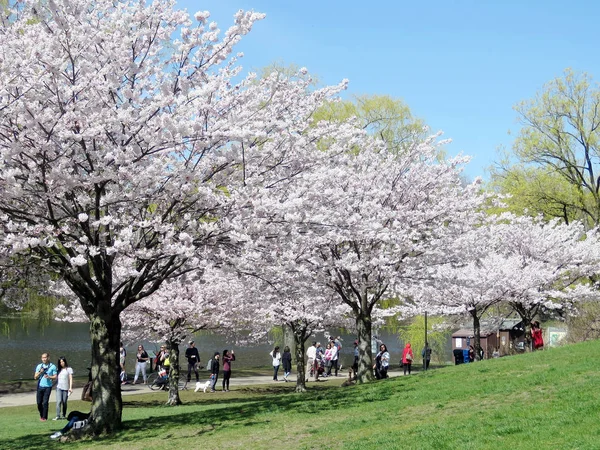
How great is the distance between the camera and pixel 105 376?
12.1m

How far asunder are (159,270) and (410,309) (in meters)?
19.7

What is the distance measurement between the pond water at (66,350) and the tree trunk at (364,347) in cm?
1336

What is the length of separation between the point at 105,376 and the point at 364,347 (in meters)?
10.4

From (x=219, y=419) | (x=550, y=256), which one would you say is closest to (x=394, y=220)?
(x=219, y=419)

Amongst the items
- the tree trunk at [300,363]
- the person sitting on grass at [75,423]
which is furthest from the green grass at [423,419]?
the tree trunk at [300,363]

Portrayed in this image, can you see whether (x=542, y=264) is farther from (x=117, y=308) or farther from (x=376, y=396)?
(x=117, y=308)

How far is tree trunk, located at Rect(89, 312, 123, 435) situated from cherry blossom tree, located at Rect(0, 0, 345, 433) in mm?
19

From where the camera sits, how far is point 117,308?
40.2ft

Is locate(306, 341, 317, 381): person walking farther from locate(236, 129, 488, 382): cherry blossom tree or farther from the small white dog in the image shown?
locate(236, 129, 488, 382): cherry blossom tree

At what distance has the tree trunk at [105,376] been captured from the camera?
39.2 ft

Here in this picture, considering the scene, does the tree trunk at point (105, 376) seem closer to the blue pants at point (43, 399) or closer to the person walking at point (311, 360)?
the blue pants at point (43, 399)

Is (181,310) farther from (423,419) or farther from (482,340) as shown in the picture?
(482,340)

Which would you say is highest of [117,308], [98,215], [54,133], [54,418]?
[54,133]

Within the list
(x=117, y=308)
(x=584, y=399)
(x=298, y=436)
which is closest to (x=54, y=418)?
(x=117, y=308)
